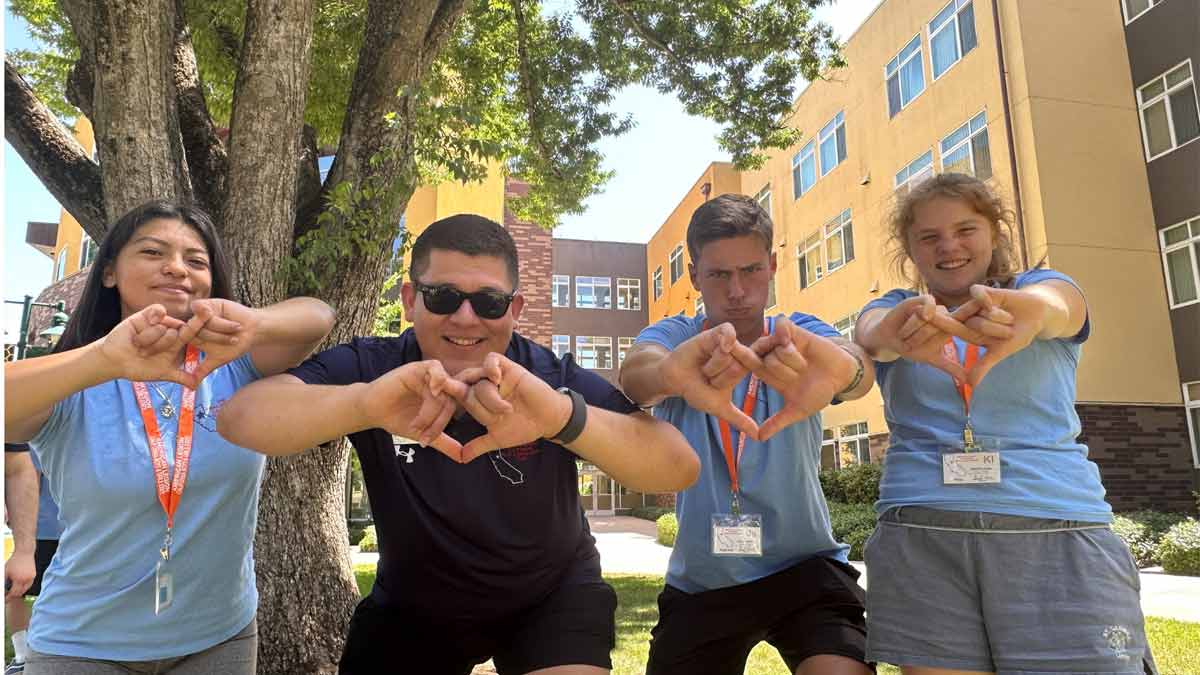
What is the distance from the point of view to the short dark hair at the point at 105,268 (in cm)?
260

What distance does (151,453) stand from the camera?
2.44m

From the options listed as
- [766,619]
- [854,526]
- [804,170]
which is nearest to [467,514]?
[766,619]

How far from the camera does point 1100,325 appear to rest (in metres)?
14.4

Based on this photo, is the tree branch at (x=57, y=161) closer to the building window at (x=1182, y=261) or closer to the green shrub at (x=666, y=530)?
the building window at (x=1182, y=261)

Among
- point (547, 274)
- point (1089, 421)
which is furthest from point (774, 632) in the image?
point (547, 274)

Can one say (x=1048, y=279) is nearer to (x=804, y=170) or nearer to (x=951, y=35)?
(x=951, y=35)

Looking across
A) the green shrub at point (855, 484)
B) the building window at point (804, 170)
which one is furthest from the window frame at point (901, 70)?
the green shrub at point (855, 484)

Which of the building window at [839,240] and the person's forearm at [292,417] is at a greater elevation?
the building window at [839,240]

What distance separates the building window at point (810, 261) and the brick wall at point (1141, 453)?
9.61 meters

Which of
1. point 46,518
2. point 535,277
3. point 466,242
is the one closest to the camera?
point 466,242

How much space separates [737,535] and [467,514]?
37.1 inches

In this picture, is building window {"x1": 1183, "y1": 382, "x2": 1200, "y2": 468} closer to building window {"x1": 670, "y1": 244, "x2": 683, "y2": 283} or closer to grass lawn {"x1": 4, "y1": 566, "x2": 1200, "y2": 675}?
grass lawn {"x1": 4, "y1": 566, "x2": 1200, "y2": 675}

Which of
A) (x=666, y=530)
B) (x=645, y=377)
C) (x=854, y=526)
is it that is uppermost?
(x=645, y=377)

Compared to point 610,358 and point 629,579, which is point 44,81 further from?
point 610,358
